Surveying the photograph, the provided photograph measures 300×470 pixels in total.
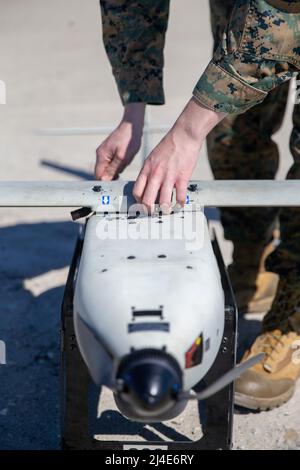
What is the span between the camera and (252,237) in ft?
10.5

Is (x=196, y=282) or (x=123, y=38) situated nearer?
(x=196, y=282)

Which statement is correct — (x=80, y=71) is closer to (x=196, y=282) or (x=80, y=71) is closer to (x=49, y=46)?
(x=49, y=46)

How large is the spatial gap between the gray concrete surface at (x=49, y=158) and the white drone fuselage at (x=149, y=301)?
800mm

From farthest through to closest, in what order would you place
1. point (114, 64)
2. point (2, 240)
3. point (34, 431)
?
point (2, 240) → point (114, 64) → point (34, 431)

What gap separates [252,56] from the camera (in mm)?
2109

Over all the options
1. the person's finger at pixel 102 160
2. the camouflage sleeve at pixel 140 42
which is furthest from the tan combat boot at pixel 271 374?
the camouflage sleeve at pixel 140 42

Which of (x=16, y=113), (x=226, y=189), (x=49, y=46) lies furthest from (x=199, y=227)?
(x=49, y=46)

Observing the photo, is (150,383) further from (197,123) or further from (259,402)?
(259,402)

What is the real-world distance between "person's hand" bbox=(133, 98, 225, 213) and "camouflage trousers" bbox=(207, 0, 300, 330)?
0.57 meters

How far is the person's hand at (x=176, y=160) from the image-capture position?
2123 millimetres

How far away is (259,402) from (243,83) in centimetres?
116

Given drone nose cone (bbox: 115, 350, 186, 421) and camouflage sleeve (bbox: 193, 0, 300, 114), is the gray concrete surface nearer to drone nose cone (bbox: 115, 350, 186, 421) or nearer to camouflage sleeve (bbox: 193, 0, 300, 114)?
drone nose cone (bbox: 115, 350, 186, 421)

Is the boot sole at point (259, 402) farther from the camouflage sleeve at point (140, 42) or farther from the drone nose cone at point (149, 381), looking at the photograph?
the camouflage sleeve at point (140, 42)

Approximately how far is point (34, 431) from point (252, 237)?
1.24 m
